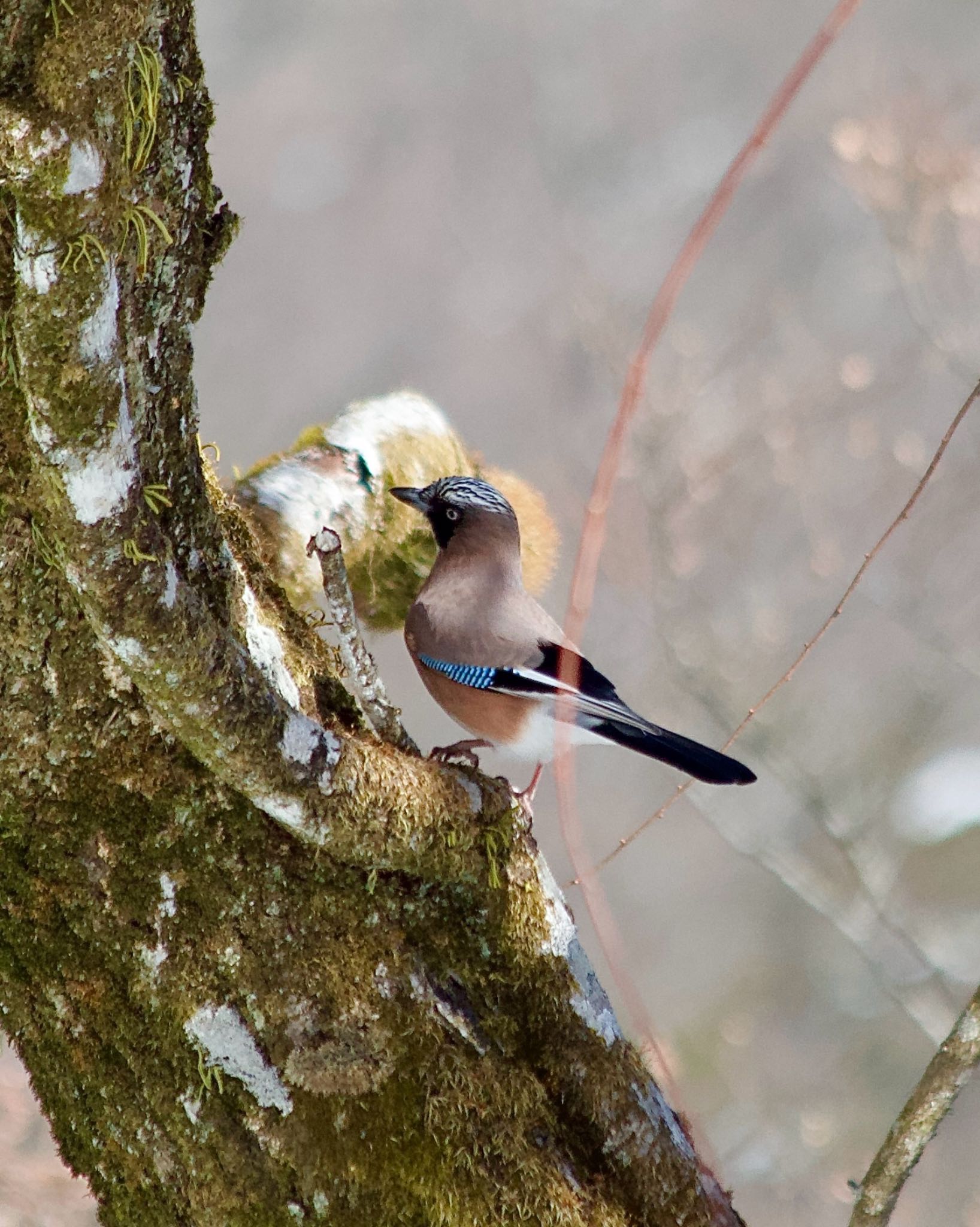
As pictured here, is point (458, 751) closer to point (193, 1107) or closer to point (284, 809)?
point (284, 809)

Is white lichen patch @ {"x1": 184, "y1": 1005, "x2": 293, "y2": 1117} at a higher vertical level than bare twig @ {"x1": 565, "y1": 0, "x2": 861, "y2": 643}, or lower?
lower

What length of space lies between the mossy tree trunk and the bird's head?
169 centimetres

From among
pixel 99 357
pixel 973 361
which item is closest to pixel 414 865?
pixel 99 357

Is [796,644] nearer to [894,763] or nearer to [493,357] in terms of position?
[894,763]

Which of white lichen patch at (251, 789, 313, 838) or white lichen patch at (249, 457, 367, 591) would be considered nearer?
white lichen patch at (251, 789, 313, 838)

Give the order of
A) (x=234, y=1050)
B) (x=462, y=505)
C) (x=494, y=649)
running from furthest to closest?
1. (x=462, y=505)
2. (x=494, y=649)
3. (x=234, y=1050)

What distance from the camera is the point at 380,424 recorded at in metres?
4.42

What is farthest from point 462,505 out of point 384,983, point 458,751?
point 384,983

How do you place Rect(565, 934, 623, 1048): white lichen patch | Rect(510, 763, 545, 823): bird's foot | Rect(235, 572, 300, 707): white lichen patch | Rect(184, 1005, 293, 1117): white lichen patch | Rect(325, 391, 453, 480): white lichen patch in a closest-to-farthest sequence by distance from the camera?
Rect(184, 1005, 293, 1117): white lichen patch → Rect(235, 572, 300, 707): white lichen patch → Rect(565, 934, 623, 1048): white lichen patch → Rect(510, 763, 545, 823): bird's foot → Rect(325, 391, 453, 480): white lichen patch

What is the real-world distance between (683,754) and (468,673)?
91 cm

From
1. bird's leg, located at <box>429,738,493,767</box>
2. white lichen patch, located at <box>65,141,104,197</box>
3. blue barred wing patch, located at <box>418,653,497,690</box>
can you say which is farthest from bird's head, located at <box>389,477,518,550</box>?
white lichen patch, located at <box>65,141,104,197</box>

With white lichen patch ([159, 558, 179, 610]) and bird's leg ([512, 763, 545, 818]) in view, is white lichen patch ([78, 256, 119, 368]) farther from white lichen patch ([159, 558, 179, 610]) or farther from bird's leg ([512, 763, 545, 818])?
bird's leg ([512, 763, 545, 818])

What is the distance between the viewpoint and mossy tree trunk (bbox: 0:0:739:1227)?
1943mm

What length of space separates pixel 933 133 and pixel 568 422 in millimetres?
5807
